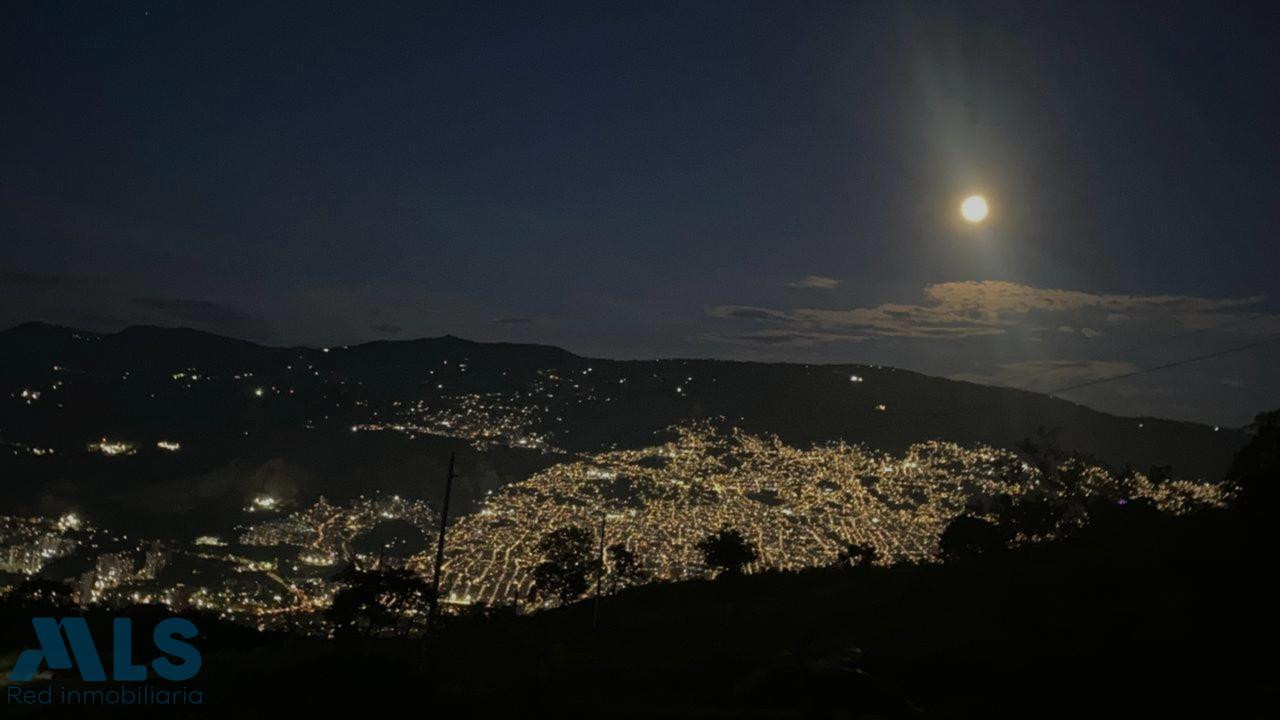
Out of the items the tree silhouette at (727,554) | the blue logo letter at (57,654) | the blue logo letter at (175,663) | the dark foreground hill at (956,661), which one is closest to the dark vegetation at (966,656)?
the dark foreground hill at (956,661)

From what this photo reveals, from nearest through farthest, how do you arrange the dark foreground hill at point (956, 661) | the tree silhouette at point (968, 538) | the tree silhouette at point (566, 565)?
the dark foreground hill at point (956, 661)
the tree silhouette at point (968, 538)
the tree silhouette at point (566, 565)

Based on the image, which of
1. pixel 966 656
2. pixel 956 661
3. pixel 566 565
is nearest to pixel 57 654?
pixel 956 661

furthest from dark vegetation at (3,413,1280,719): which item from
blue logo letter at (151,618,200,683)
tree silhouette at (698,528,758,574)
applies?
tree silhouette at (698,528,758,574)

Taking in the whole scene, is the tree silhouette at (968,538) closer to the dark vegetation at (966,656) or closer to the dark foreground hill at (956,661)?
the dark vegetation at (966,656)

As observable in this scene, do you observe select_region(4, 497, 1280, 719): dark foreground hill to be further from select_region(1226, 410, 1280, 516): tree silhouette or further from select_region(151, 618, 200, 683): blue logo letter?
select_region(1226, 410, 1280, 516): tree silhouette

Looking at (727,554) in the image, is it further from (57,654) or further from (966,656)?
(57,654)

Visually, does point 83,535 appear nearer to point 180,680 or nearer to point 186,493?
point 186,493
